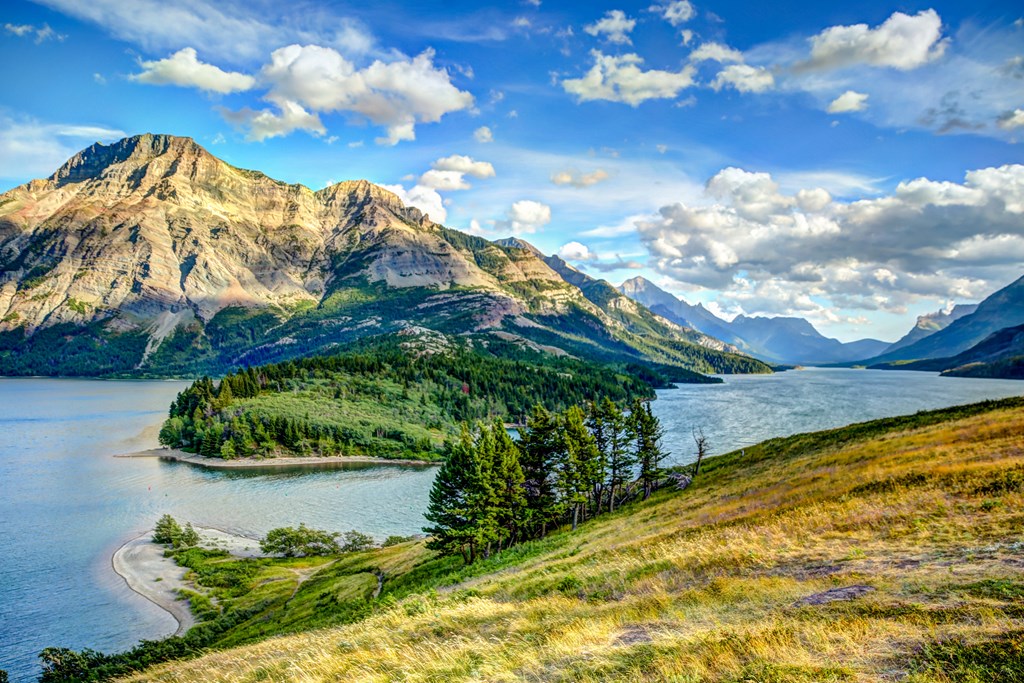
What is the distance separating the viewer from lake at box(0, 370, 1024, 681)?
2391 inches

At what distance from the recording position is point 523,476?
184 ft

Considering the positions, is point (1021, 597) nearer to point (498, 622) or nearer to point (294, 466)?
point (498, 622)

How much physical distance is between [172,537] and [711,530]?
9147cm

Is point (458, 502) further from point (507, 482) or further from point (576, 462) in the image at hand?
point (576, 462)

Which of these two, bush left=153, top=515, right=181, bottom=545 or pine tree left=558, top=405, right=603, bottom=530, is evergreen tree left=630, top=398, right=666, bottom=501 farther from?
bush left=153, top=515, right=181, bottom=545

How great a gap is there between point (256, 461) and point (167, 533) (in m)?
60.2

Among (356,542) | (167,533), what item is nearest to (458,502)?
(356,542)

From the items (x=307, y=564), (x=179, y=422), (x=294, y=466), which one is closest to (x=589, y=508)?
(x=307, y=564)

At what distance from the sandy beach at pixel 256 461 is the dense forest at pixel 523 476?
8544cm

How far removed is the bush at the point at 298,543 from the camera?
85000 mm

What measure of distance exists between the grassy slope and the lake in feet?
183

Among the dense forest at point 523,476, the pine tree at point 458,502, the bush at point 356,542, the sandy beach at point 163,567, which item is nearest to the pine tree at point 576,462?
the dense forest at point 523,476

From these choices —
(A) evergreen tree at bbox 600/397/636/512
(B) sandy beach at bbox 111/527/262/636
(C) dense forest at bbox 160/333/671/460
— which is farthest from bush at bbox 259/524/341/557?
(C) dense forest at bbox 160/333/671/460

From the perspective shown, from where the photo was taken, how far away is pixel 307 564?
264 ft
